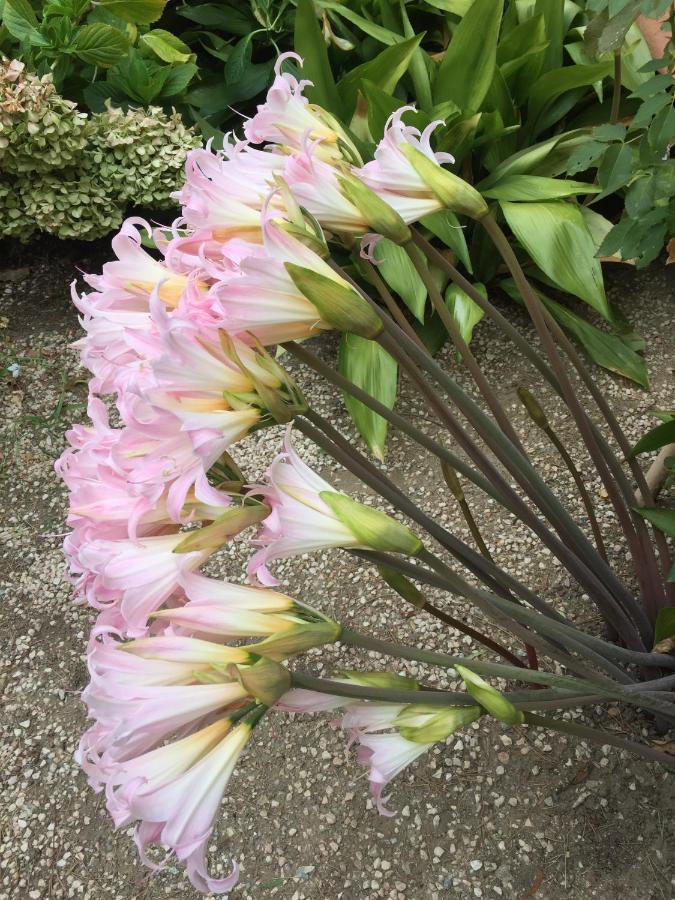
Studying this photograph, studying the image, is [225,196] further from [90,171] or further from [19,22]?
[19,22]

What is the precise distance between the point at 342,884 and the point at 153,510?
2.28ft

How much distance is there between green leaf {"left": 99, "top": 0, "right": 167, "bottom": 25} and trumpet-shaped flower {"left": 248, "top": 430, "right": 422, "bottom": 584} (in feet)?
6.02

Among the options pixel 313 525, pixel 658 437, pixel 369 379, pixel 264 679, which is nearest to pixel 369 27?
pixel 369 379

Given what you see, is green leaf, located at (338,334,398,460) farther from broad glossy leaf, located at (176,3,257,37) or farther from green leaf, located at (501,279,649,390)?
broad glossy leaf, located at (176,3,257,37)

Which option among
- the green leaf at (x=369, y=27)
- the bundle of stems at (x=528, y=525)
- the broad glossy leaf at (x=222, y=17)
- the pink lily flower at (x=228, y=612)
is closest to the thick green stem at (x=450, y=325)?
the bundle of stems at (x=528, y=525)

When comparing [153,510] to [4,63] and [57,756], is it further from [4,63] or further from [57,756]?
[4,63]

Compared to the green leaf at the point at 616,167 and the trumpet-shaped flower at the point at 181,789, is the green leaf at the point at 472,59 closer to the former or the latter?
the green leaf at the point at 616,167

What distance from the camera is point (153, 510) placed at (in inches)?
25.5

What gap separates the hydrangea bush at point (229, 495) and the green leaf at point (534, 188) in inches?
41.2

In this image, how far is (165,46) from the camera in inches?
84.4

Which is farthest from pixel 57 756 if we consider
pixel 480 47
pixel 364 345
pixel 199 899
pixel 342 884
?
pixel 480 47

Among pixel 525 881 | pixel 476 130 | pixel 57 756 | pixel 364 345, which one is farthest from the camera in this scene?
pixel 476 130

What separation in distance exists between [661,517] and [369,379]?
30.9 inches

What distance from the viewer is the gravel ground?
1058 millimetres
